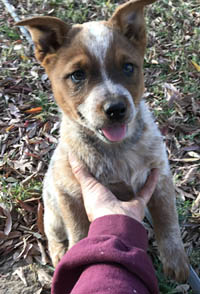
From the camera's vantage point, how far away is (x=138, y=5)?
9.00 feet

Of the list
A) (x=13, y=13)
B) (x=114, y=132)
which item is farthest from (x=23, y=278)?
(x=13, y=13)

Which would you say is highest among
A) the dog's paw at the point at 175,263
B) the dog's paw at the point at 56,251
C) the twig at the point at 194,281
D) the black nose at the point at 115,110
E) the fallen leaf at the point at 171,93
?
the black nose at the point at 115,110

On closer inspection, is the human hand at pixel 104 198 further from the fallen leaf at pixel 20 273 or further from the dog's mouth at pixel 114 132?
the fallen leaf at pixel 20 273

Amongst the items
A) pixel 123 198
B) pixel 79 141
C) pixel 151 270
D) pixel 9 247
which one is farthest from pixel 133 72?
pixel 9 247

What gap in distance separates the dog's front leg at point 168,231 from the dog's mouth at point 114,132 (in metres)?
0.62

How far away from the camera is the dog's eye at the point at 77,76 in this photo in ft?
9.21

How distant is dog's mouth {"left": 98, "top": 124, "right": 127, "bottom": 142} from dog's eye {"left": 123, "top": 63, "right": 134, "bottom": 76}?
448 mm

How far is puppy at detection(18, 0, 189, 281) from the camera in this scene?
2.72 metres

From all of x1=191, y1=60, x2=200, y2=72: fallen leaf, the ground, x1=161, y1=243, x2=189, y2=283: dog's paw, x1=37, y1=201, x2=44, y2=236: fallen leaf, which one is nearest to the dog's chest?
x1=161, y1=243, x2=189, y2=283: dog's paw

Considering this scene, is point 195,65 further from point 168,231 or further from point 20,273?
point 20,273

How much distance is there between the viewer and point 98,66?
2.71 meters

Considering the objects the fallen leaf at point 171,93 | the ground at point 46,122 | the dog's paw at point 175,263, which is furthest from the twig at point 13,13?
the dog's paw at point 175,263

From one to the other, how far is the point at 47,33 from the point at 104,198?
1.55m

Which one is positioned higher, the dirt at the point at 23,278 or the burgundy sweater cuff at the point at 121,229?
the burgundy sweater cuff at the point at 121,229
